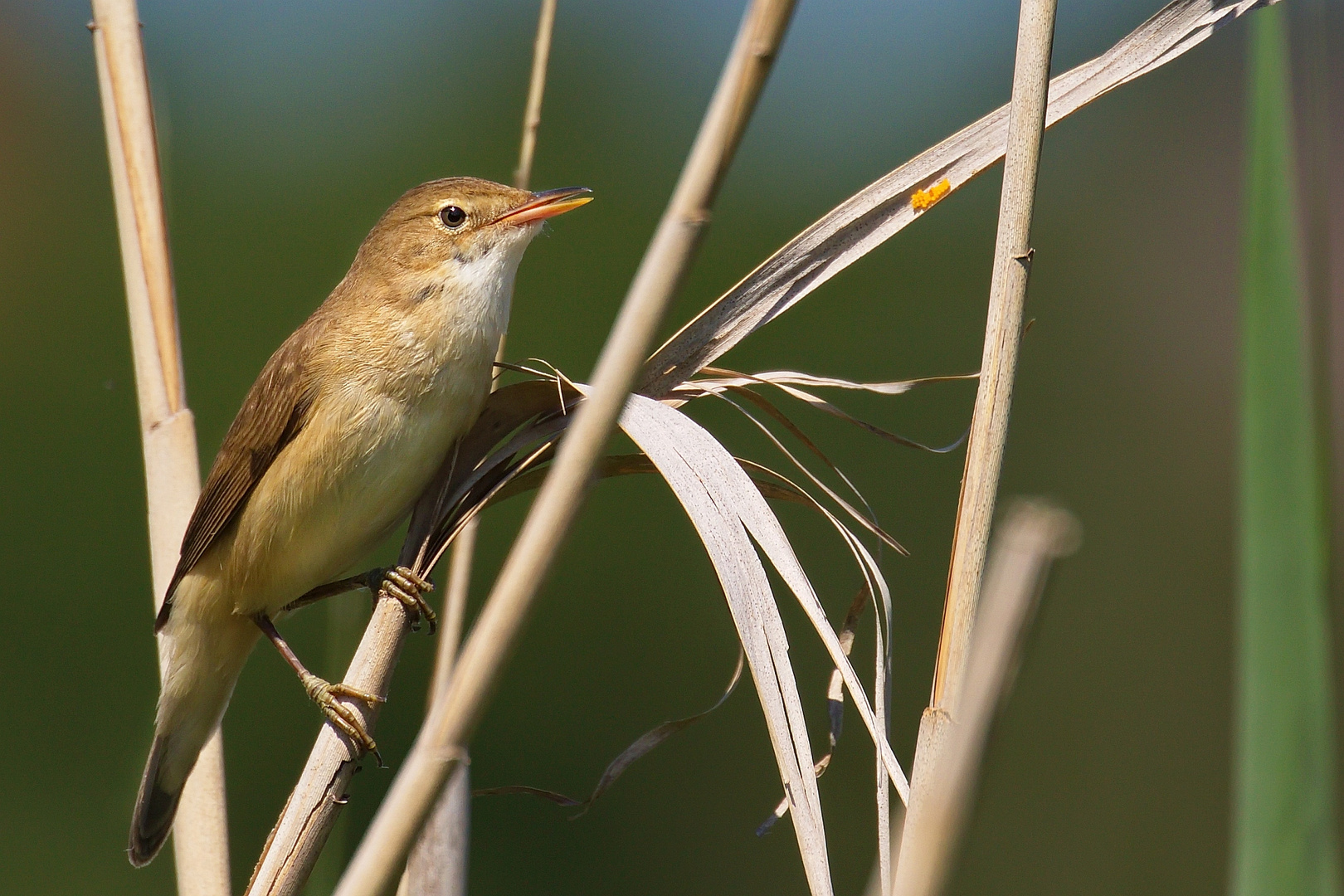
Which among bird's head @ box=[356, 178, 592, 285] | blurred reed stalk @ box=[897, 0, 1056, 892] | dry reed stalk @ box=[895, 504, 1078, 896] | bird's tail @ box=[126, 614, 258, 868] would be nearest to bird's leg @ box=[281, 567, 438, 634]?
bird's tail @ box=[126, 614, 258, 868]

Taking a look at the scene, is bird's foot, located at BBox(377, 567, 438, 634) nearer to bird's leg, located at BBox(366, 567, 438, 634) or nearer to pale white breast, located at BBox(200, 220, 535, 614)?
bird's leg, located at BBox(366, 567, 438, 634)

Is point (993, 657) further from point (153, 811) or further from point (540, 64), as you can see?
point (153, 811)

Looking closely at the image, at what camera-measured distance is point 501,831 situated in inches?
208

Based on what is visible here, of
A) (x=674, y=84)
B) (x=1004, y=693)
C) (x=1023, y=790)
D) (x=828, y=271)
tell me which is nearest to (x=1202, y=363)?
(x=1023, y=790)

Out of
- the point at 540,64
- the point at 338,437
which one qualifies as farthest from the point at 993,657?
the point at 338,437

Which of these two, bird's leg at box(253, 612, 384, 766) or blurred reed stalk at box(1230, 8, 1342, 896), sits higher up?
blurred reed stalk at box(1230, 8, 1342, 896)

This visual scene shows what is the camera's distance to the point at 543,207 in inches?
98.5

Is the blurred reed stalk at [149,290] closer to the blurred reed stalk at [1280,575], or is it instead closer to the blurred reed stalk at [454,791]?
the blurred reed stalk at [454,791]

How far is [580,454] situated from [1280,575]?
677mm

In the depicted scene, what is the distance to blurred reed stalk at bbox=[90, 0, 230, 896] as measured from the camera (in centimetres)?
176

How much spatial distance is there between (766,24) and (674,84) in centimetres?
691

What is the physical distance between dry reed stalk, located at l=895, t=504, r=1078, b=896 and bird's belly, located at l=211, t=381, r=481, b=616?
54.4 inches

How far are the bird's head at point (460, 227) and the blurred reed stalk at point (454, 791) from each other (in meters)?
0.52

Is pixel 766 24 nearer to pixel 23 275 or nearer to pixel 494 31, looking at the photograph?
pixel 23 275
